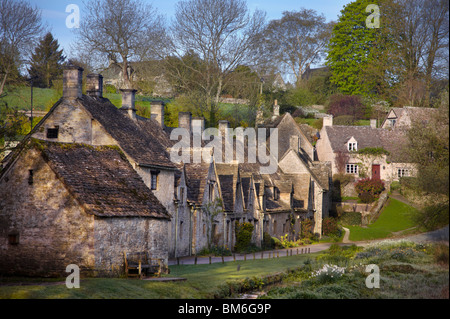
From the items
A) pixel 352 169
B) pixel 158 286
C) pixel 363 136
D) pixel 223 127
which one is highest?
pixel 363 136

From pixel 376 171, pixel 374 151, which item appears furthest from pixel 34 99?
pixel 376 171

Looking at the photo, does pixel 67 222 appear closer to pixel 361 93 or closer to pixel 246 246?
pixel 246 246

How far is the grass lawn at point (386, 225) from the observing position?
55.2 meters

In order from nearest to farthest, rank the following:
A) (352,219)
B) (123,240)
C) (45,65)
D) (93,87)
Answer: (123,240) < (93,87) < (352,219) < (45,65)

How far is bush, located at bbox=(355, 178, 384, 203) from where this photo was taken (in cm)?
6700

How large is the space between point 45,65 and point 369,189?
44715mm

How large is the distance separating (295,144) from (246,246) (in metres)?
20.6

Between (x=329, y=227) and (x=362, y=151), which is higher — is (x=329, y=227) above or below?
below

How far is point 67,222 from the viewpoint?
83.8 ft

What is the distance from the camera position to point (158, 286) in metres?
23.3

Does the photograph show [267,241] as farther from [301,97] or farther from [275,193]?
[301,97]

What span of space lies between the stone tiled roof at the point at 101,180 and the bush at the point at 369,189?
41376 mm

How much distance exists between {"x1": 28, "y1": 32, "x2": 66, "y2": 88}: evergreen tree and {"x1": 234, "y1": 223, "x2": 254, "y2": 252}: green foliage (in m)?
43.5

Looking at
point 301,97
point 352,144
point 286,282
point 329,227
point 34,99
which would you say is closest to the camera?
point 286,282
